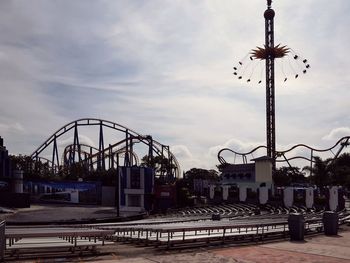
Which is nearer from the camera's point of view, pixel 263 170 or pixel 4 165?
pixel 4 165

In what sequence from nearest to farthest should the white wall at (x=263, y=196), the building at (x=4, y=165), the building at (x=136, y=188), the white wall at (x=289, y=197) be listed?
the white wall at (x=289, y=197) < the white wall at (x=263, y=196) < the building at (x=136, y=188) < the building at (x=4, y=165)

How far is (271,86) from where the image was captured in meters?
98.3

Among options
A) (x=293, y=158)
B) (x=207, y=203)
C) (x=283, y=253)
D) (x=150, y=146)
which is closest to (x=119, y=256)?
(x=283, y=253)

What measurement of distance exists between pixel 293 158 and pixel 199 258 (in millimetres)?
89697

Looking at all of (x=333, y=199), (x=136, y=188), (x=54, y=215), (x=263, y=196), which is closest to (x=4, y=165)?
(x=136, y=188)

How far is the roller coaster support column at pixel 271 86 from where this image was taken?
3777 inches

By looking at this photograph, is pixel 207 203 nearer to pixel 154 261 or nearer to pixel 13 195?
Answer: pixel 13 195

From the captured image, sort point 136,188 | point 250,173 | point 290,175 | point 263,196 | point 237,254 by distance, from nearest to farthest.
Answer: point 237,254
point 263,196
point 136,188
point 250,173
point 290,175

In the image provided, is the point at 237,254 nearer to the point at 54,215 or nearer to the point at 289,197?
the point at 289,197

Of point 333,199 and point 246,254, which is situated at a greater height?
point 246,254

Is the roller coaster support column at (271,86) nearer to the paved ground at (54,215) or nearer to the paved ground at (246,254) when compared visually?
the paved ground at (54,215)

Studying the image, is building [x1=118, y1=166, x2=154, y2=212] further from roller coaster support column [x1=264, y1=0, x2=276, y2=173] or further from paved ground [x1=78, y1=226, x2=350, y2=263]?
paved ground [x1=78, y1=226, x2=350, y2=263]

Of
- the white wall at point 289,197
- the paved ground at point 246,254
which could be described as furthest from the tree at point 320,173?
the paved ground at point 246,254

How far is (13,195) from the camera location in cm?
5988
